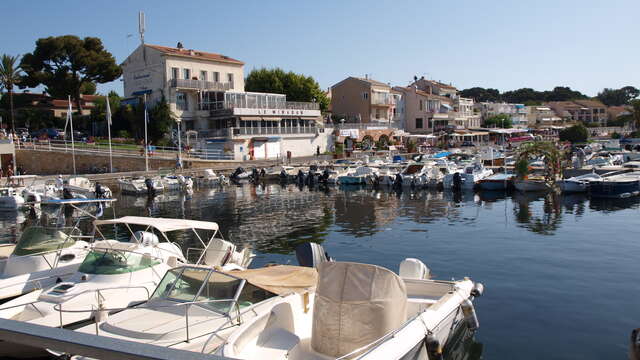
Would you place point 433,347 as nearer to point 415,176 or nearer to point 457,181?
point 457,181

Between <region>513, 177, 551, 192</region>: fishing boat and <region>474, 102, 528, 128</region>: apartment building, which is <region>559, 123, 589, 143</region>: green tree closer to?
<region>474, 102, 528, 128</region>: apartment building

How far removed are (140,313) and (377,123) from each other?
7480 cm

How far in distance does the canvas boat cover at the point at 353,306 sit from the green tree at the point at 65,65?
7011cm

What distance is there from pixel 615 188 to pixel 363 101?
55873mm

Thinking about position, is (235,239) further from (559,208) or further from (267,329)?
(559,208)

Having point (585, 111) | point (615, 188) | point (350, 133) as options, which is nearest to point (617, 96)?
point (585, 111)

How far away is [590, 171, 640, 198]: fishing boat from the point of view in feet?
111

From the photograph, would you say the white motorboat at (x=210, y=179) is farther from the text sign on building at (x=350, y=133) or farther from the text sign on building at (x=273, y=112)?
the text sign on building at (x=350, y=133)

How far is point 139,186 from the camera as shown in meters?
43.9

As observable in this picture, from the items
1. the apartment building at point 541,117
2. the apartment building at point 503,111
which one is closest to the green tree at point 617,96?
the apartment building at point 541,117

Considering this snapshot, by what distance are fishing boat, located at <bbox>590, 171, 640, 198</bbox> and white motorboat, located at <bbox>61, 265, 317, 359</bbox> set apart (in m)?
30.4

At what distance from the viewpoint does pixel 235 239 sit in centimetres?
2400

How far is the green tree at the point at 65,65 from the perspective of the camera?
66.9 m

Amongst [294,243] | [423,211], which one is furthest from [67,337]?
[423,211]
